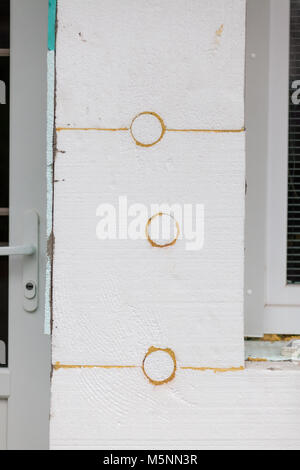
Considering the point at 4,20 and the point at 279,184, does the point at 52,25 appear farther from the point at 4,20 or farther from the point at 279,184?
the point at 279,184

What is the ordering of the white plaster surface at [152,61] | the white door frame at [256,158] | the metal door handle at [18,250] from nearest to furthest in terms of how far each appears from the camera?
the white plaster surface at [152,61] → the white door frame at [256,158] → the metal door handle at [18,250]

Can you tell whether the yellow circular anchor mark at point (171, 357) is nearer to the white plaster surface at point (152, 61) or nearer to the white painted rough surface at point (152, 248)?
the white painted rough surface at point (152, 248)

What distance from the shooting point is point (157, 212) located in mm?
1240

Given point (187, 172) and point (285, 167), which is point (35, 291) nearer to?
point (187, 172)

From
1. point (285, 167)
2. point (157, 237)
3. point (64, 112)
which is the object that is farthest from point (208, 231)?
point (64, 112)

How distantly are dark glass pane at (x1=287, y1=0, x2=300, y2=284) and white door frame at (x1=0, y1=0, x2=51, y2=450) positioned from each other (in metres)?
0.72

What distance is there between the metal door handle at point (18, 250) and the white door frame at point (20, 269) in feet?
0.11

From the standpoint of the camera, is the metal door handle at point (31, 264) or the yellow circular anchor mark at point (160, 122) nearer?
the yellow circular anchor mark at point (160, 122)

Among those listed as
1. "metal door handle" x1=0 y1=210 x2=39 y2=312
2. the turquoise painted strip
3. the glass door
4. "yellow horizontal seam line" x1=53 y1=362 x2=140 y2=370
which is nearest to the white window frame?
"yellow horizontal seam line" x1=53 y1=362 x2=140 y2=370

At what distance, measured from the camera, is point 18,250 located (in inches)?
58.6

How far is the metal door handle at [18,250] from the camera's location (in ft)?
4.83

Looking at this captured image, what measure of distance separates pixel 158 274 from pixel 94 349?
0.24 meters

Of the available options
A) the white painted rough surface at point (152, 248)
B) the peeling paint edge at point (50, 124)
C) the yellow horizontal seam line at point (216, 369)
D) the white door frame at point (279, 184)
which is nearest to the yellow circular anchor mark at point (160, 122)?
the white painted rough surface at point (152, 248)

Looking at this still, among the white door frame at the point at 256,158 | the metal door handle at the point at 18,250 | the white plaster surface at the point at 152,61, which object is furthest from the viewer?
the metal door handle at the point at 18,250
